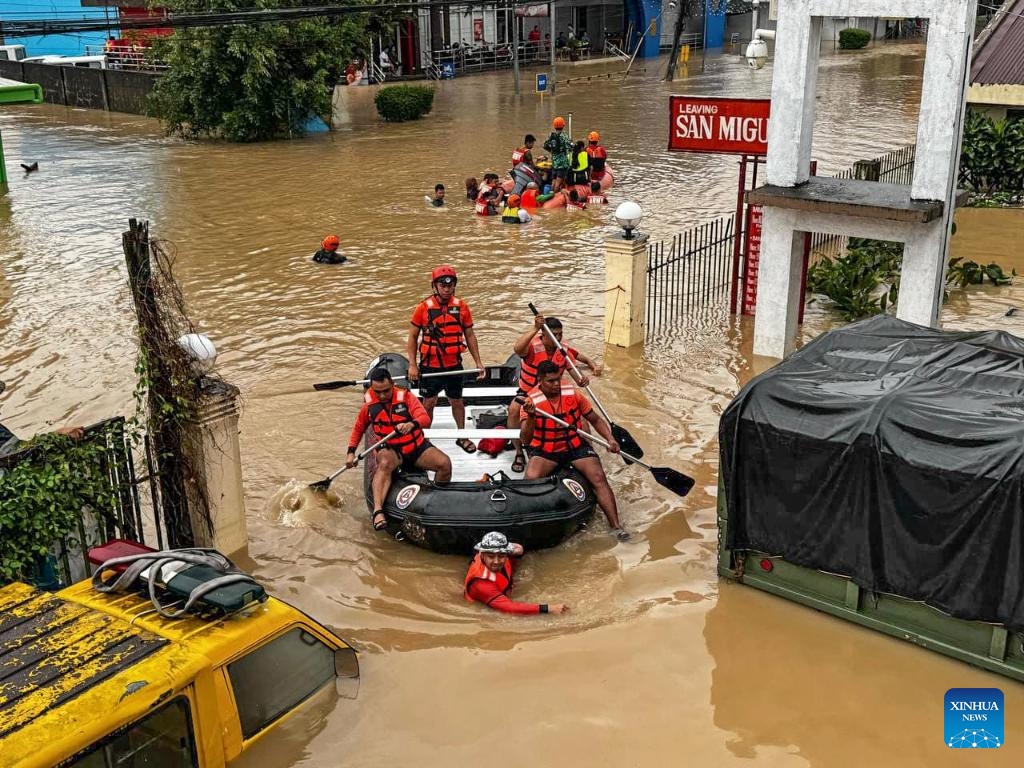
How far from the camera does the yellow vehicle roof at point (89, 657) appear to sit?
4.96 metres

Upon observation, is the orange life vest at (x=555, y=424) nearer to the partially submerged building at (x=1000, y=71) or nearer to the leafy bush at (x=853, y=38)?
the partially submerged building at (x=1000, y=71)

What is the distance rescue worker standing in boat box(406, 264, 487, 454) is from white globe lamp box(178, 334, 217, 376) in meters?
2.77

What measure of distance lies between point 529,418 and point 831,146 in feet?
74.0

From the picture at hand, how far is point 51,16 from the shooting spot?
161 ft

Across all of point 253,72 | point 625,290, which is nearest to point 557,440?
point 625,290

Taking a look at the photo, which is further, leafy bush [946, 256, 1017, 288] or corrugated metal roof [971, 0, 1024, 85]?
corrugated metal roof [971, 0, 1024, 85]

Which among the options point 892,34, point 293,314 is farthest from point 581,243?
point 892,34

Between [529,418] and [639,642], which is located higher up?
[529,418]

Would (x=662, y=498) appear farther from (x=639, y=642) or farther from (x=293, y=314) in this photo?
(x=293, y=314)

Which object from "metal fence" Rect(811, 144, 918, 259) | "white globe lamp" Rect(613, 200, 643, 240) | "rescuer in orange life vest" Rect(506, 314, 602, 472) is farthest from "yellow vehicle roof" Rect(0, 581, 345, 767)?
"metal fence" Rect(811, 144, 918, 259)

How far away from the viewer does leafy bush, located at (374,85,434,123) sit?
112 feet

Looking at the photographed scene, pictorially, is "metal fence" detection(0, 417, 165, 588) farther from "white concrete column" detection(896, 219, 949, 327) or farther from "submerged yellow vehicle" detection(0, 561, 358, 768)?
"white concrete column" detection(896, 219, 949, 327)

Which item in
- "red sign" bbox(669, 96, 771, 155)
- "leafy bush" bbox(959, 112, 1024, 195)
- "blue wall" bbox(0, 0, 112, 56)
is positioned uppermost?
"blue wall" bbox(0, 0, 112, 56)

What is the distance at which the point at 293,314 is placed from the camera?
1609cm
